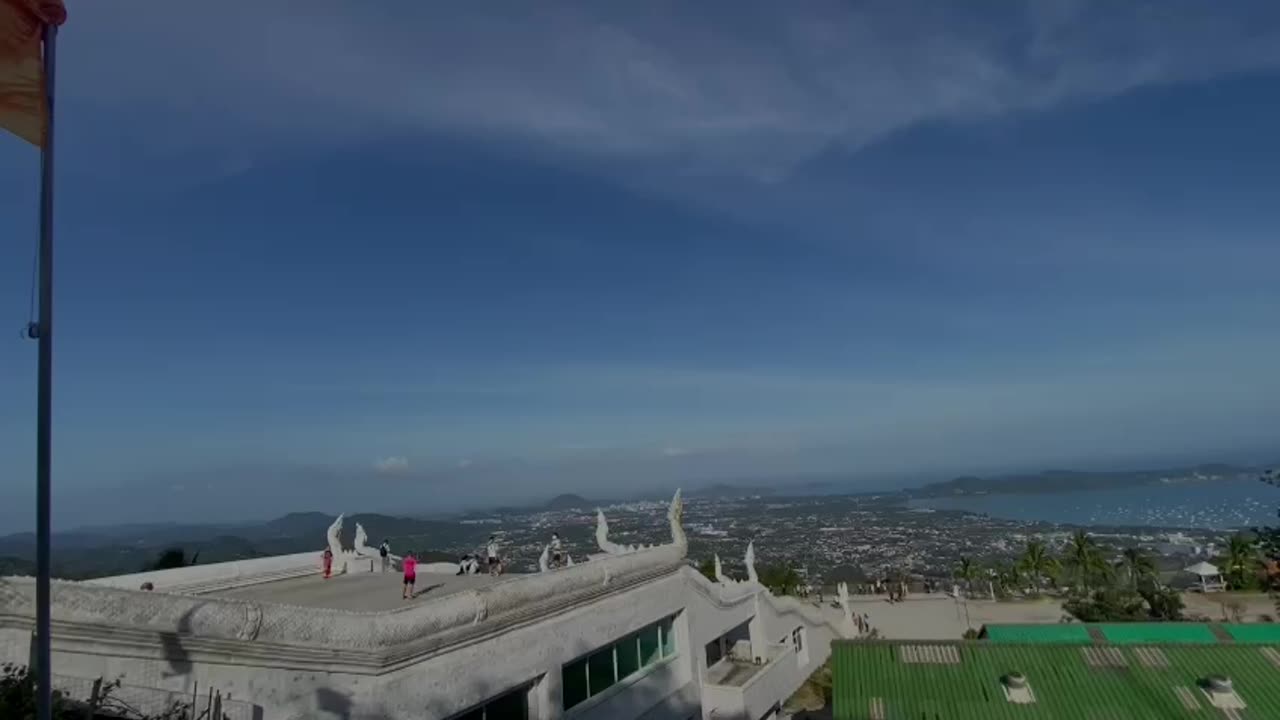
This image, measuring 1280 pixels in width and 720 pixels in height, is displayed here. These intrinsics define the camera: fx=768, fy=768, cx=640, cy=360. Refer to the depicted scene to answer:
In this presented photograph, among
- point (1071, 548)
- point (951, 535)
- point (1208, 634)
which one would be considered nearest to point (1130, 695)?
point (1208, 634)

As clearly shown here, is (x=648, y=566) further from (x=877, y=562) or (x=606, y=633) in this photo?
(x=877, y=562)

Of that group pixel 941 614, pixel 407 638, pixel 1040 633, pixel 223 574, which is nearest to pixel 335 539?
pixel 223 574

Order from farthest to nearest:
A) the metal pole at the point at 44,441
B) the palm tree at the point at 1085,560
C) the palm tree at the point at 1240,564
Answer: the palm tree at the point at 1085,560 < the palm tree at the point at 1240,564 < the metal pole at the point at 44,441

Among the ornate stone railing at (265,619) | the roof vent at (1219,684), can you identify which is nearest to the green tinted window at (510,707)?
the ornate stone railing at (265,619)

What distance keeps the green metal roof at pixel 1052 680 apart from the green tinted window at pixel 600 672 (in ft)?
19.9

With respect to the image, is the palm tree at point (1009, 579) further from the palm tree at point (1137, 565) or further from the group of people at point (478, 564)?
the group of people at point (478, 564)

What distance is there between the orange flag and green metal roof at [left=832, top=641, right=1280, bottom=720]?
1930 cm

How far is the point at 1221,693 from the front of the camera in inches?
704

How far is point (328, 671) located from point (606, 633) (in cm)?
739

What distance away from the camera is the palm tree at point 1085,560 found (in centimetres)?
5869

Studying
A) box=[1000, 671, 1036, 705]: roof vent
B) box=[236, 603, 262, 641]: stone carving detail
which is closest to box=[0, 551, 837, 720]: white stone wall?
box=[236, 603, 262, 641]: stone carving detail

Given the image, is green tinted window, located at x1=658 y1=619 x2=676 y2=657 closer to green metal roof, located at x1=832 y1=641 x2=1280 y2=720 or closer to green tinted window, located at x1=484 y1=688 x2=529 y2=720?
green metal roof, located at x1=832 y1=641 x2=1280 y2=720

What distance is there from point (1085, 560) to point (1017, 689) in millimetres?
54130

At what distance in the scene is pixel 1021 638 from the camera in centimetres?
2831
